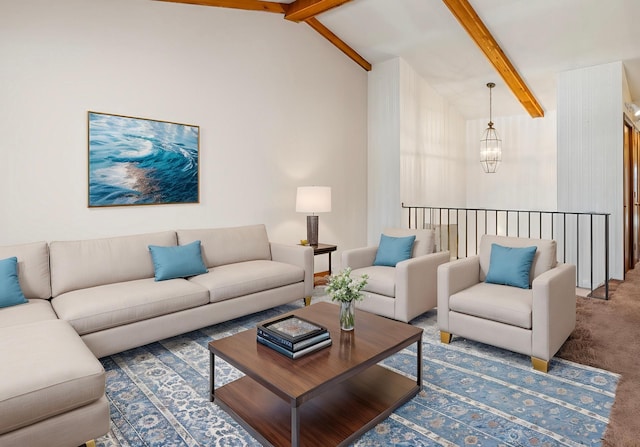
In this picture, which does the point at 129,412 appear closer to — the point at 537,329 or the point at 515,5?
the point at 537,329

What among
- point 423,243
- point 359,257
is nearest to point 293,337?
point 359,257

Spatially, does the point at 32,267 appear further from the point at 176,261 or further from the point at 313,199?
the point at 313,199

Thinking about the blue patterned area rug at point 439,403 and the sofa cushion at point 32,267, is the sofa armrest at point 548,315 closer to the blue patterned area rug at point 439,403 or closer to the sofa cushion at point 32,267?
the blue patterned area rug at point 439,403

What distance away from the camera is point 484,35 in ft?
14.6

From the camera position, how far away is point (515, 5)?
4.05 m

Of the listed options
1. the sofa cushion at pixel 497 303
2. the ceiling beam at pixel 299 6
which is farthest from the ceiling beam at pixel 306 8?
the sofa cushion at pixel 497 303

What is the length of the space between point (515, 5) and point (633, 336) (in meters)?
3.24

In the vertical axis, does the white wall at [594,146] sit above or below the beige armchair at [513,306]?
above

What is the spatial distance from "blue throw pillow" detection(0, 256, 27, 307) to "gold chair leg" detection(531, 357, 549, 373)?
3.41 meters

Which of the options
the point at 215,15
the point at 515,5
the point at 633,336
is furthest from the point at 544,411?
the point at 215,15

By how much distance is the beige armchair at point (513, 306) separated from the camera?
257cm

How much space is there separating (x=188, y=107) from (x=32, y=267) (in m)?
2.03

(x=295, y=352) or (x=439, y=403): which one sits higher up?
(x=295, y=352)

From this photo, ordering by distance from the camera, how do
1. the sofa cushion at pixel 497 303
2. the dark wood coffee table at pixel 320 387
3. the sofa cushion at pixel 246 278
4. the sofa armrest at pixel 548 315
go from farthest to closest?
the sofa cushion at pixel 246 278 → the sofa cushion at pixel 497 303 → the sofa armrest at pixel 548 315 → the dark wood coffee table at pixel 320 387
